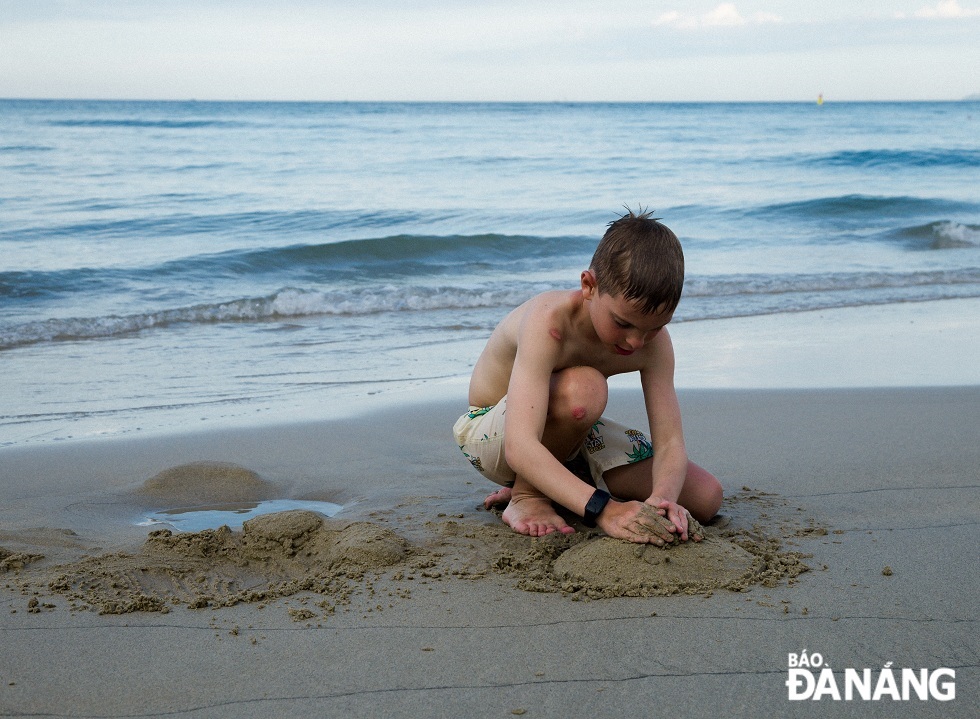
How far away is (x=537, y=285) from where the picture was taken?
965 cm

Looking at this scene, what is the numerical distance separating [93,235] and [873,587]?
11.8m

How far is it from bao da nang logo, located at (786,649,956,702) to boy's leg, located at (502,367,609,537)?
106 centimetres

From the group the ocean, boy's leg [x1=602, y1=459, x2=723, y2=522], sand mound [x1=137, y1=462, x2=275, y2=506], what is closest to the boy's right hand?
boy's leg [x1=602, y1=459, x2=723, y2=522]

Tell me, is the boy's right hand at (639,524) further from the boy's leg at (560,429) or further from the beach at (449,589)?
the boy's leg at (560,429)

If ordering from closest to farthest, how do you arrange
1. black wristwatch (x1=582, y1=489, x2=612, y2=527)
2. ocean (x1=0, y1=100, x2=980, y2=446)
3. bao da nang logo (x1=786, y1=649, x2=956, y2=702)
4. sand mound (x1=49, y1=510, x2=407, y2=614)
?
bao da nang logo (x1=786, y1=649, x2=956, y2=702)
sand mound (x1=49, y1=510, x2=407, y2=614)
black wristwatch (x1=582, y1=489, x2=612, y2=527)
ocean (x1=0, y1=100, x2=980, y2=446)

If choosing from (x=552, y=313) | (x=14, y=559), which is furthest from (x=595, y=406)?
(x=14, y=559)

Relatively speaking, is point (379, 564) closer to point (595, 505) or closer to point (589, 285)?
point (595, 505)

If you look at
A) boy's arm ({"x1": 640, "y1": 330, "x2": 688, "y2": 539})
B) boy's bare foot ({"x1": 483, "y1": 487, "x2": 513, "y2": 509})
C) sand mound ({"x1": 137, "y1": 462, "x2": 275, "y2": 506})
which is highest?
boy's arm ({"x1": 640, "y1": 330, "x2": 688, "y2": 539})

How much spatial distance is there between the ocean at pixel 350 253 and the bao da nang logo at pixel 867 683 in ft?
10.2

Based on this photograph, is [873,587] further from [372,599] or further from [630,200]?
[630,200]

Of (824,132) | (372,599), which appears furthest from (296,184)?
(824,132)

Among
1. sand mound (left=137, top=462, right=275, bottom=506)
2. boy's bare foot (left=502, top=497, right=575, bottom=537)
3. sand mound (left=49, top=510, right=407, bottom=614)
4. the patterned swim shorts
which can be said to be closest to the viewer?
sand mound (left=49, top=510, right=407, bottom=614)

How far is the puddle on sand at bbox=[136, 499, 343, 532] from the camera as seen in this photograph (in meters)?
3.25

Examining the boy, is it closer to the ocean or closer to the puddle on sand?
the puddle on sand
